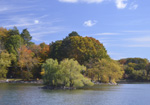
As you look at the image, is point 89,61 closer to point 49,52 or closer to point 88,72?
point 88,72

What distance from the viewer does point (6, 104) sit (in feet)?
75.6

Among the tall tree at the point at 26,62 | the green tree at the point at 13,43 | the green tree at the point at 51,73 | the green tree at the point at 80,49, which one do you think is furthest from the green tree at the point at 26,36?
the green tree at the point at 51,73

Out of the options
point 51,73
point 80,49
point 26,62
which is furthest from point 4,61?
point 51,73

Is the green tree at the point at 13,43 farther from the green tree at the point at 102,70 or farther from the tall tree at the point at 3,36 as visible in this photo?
the green tree at the point at 102,70

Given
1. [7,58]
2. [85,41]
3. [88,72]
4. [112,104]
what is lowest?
[112,104]

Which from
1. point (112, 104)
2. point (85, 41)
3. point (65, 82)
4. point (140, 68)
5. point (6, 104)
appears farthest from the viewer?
point (140, 68)

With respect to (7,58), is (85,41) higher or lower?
higher

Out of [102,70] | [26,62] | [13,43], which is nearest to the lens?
[102,70]

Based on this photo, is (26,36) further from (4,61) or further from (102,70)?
(102,70)

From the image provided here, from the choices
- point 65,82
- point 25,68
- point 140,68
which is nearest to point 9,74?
point 25,68

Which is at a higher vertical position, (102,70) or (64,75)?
(102,70)

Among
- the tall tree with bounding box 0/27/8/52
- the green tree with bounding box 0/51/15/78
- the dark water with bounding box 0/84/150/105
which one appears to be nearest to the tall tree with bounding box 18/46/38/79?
the green tree with bounding box 0/51/15/78

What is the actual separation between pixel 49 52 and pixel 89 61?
1524 centimetres

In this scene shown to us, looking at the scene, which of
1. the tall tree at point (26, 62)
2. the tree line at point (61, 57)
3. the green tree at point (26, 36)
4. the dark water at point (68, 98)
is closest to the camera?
the dark water at point (68, 98)
